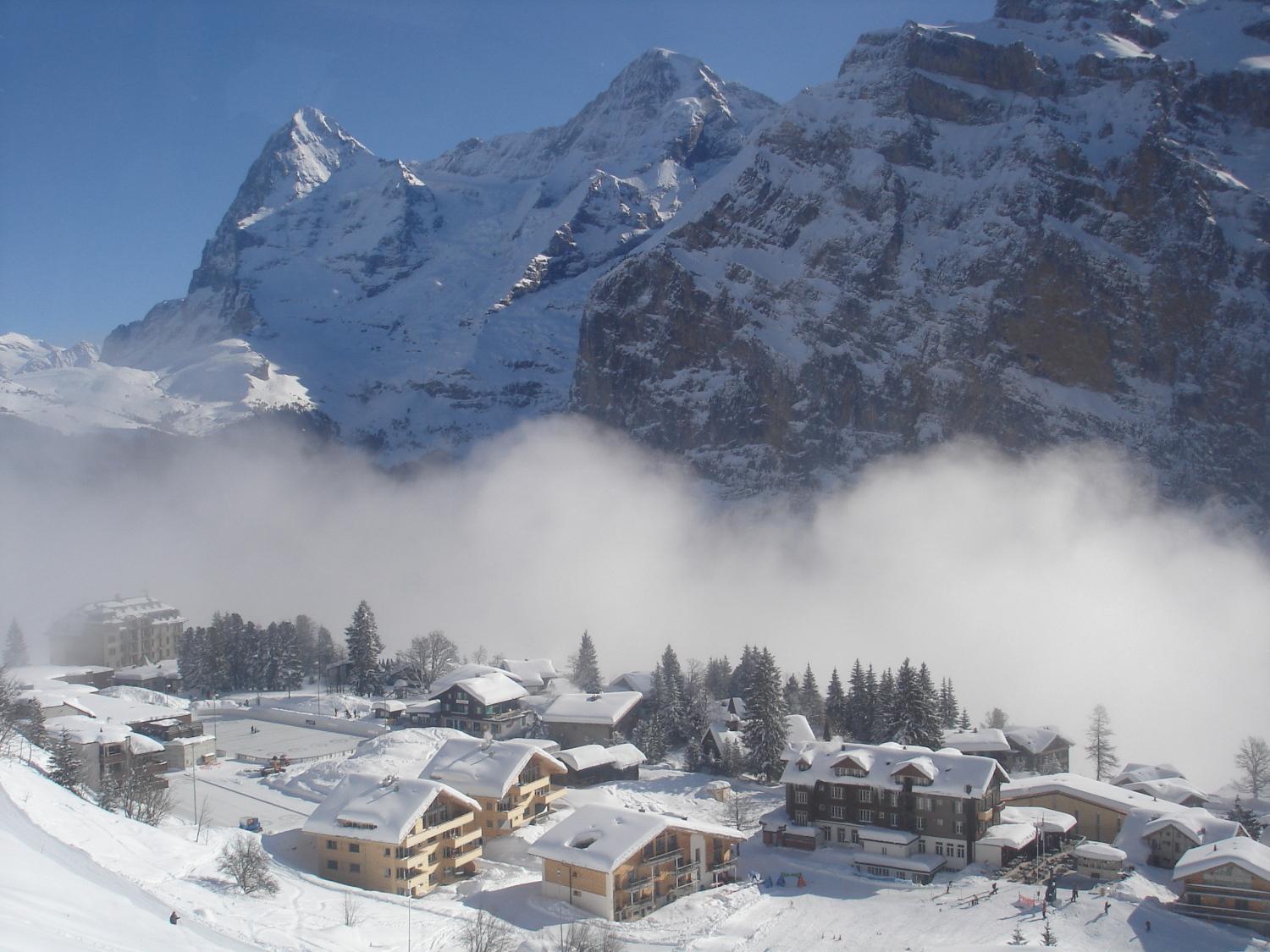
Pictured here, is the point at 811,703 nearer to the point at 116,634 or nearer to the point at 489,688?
the point at 489,688

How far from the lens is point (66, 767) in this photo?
3469 centimetres

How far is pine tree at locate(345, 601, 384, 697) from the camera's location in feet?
230

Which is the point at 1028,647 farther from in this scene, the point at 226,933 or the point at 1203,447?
the point at 226,933

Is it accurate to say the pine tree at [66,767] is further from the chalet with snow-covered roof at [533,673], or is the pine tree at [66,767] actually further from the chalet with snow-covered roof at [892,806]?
the chalet with snow-covered roof at [533,673]

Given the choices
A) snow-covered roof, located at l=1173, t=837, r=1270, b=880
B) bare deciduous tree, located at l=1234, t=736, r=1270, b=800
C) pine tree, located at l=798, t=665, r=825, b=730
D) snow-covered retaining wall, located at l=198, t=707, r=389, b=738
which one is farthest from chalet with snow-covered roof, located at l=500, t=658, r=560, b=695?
snow-covered roof, located at l=1173, t=837, r=1270, b=880

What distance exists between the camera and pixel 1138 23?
15900cm

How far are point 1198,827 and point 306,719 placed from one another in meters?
45.7

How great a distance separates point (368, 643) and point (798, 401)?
3504 inches

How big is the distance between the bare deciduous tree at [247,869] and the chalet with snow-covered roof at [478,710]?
91.6 ft

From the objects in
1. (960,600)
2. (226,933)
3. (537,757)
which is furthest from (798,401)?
(226,933)

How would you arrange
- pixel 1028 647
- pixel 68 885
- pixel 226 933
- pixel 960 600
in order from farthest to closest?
pixel 960 600
pixel 1028 647
pixel 226 933
pixel 68 885

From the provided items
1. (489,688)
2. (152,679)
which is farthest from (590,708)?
(152,679)

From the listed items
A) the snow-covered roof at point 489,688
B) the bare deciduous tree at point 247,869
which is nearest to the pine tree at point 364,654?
the snow-covered roof at point 489,688

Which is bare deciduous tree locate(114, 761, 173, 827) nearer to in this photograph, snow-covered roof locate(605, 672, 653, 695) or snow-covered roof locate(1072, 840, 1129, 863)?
snow-covered roof locate(605, 672, 653, 695)
